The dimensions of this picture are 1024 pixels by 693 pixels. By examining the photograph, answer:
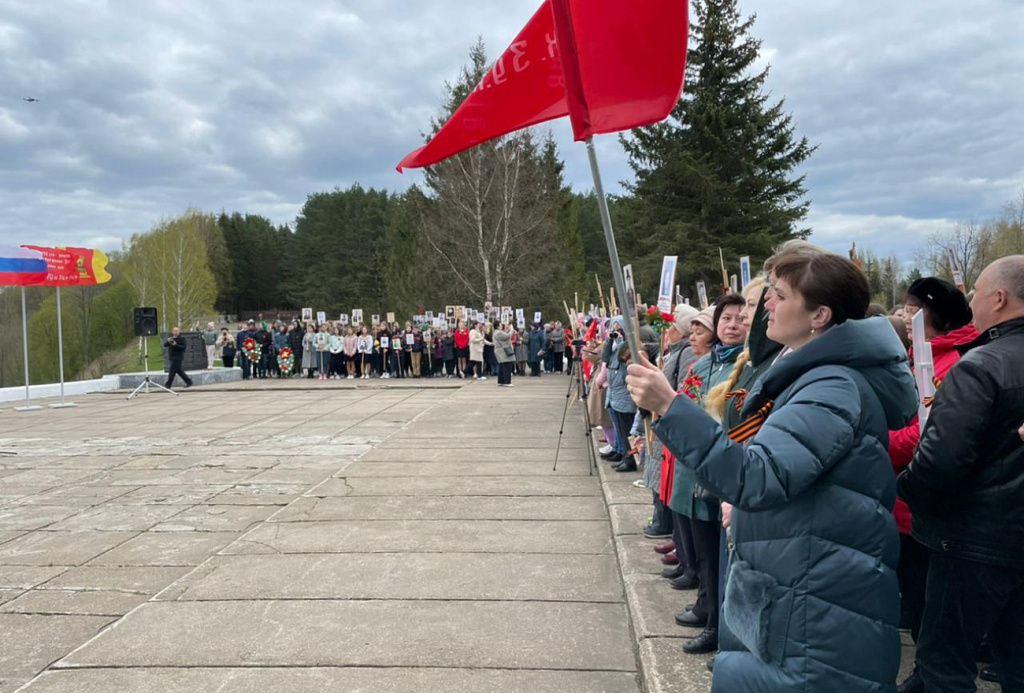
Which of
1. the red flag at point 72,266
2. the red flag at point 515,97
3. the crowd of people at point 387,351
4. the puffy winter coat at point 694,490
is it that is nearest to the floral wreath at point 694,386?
the puffy winter coat at point 694,490

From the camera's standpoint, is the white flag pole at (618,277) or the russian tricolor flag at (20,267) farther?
the russian tricolor flag at (20,267)

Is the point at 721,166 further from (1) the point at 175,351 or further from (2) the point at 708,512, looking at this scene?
(2) the point at 708,512

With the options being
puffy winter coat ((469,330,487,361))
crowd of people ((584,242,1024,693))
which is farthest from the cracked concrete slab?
puffy winter coat ((469,330,487,361))

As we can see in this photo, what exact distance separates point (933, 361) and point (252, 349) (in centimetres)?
2532

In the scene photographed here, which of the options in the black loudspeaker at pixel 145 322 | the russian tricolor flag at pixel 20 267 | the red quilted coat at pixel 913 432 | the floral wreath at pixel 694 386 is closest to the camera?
the red quilted coat at pixel 913 432

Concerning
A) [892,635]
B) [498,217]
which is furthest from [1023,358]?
[498,217]

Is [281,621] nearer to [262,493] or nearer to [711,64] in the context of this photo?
[262,493]

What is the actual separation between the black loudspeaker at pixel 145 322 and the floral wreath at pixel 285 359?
6.09 m

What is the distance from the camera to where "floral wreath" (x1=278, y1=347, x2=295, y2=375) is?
2645cm

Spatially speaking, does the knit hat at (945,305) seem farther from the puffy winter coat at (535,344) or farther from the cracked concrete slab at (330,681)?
the puffy winter coat at (535,344)

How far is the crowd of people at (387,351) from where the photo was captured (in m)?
25.3

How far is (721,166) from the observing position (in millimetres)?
32781

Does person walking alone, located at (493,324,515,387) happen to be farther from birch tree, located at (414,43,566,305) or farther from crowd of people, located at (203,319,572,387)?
birch tree, located at (414,43,566,305)

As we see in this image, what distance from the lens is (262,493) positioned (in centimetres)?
787
